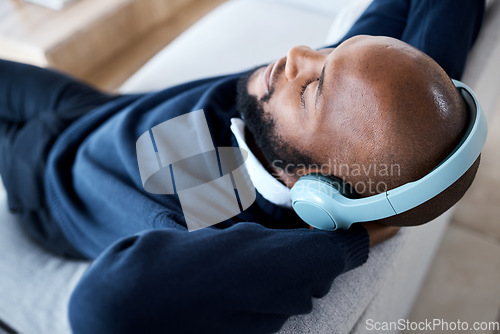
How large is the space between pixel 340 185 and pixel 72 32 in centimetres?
135

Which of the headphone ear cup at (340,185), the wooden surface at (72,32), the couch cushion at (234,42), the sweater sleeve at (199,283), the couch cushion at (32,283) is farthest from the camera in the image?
the wooden surface at (72,32)

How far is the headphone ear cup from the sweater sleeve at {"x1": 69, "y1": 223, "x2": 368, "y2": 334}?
0.09 metres

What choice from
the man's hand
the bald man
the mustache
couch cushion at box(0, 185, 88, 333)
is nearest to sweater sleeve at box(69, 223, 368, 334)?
the bald man

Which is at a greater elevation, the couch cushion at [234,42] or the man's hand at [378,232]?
the couch cushion at [234,42]

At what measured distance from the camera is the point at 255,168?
71cm

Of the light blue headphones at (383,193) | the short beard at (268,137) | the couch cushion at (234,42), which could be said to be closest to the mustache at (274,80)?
the short beard at (268,137)

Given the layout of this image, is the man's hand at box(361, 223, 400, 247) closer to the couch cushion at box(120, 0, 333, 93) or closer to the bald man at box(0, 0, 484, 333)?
the bald man at box(0, 0, 484, 333)

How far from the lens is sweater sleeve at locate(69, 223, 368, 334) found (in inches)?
17.9

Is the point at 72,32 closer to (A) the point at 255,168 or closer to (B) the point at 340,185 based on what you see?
(A) the point at 255,168

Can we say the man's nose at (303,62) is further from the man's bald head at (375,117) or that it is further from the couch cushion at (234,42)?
the couch cushion at (234,42)

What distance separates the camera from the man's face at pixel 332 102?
0.55 m

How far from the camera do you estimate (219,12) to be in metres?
1.50

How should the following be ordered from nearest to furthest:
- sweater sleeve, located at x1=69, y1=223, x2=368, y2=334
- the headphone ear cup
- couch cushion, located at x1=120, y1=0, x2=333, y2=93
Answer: sweater sleeve, located at x1=69, y1=223, x2=368, y2=334 → the headphone ear cup → couch cushion, located at x1=120, y1=0, x2=333, y2=93

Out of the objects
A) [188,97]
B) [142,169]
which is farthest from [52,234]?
[188,97]
